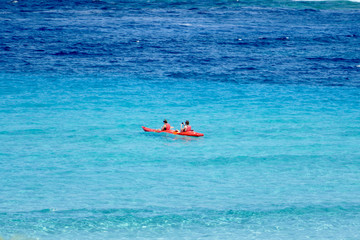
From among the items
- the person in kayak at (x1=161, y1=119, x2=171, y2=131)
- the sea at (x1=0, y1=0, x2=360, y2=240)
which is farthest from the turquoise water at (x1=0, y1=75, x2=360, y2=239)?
the person in kayak at (x1=161, y1=119, x2=171, y2=131)

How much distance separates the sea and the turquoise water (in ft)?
0.28

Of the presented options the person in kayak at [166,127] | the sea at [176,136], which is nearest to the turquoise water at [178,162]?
the sea at [176,136]

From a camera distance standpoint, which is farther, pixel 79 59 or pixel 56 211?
pixel 79 59

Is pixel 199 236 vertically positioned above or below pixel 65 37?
below

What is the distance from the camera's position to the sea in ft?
70.5

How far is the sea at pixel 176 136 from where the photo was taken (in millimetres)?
21484

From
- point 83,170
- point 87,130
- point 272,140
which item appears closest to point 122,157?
point 83,170

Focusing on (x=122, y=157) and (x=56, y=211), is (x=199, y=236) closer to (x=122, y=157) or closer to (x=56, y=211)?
(x=56, y=211)

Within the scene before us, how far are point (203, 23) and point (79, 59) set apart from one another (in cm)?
2994

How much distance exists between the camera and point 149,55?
57.2 meters

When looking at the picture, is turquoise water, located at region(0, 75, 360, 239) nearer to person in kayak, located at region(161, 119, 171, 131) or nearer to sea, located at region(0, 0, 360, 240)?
sea, located at region(0, 0, 360, 240)

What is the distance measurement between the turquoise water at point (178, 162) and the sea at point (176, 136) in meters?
0.09

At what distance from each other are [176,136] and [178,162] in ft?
14.8

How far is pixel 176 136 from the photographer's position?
32.5 metres
